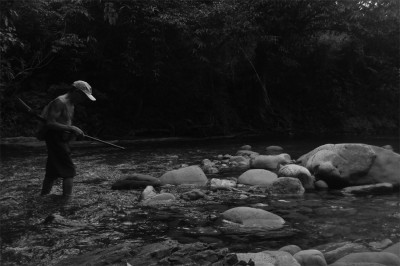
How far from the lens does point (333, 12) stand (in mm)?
15000

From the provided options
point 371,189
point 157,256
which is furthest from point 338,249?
point 371,189

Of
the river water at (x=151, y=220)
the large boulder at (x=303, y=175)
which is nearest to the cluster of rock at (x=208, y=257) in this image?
the river water at (x=151, y=220)

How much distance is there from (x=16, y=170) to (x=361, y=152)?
18.7 ft

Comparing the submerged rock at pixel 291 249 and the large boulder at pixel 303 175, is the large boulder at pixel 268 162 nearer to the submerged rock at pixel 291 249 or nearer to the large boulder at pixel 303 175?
the large boulder at pixel 303 175

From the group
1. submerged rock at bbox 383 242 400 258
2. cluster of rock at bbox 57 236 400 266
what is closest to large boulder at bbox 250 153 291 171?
submerged rock at bbox 383 242 400 258

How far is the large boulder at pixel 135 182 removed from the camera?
593 centimetres

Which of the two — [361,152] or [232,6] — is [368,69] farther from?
[361,152]

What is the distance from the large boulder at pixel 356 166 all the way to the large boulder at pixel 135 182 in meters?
2.50

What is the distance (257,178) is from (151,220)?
2.47 m

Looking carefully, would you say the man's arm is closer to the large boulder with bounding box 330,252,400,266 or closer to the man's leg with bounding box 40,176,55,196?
the man's leg with bounding box 40,176,55,196

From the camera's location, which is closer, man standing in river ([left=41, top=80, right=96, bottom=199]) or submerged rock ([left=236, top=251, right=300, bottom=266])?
submerged rock ([left=236, top=251, right=300, bottom=266])

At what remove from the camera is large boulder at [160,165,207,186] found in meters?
6.34

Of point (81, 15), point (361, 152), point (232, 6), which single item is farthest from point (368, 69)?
point (361, 152)

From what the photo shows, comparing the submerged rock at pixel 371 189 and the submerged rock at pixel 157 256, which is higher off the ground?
the submerged rock at pixel 157 256
